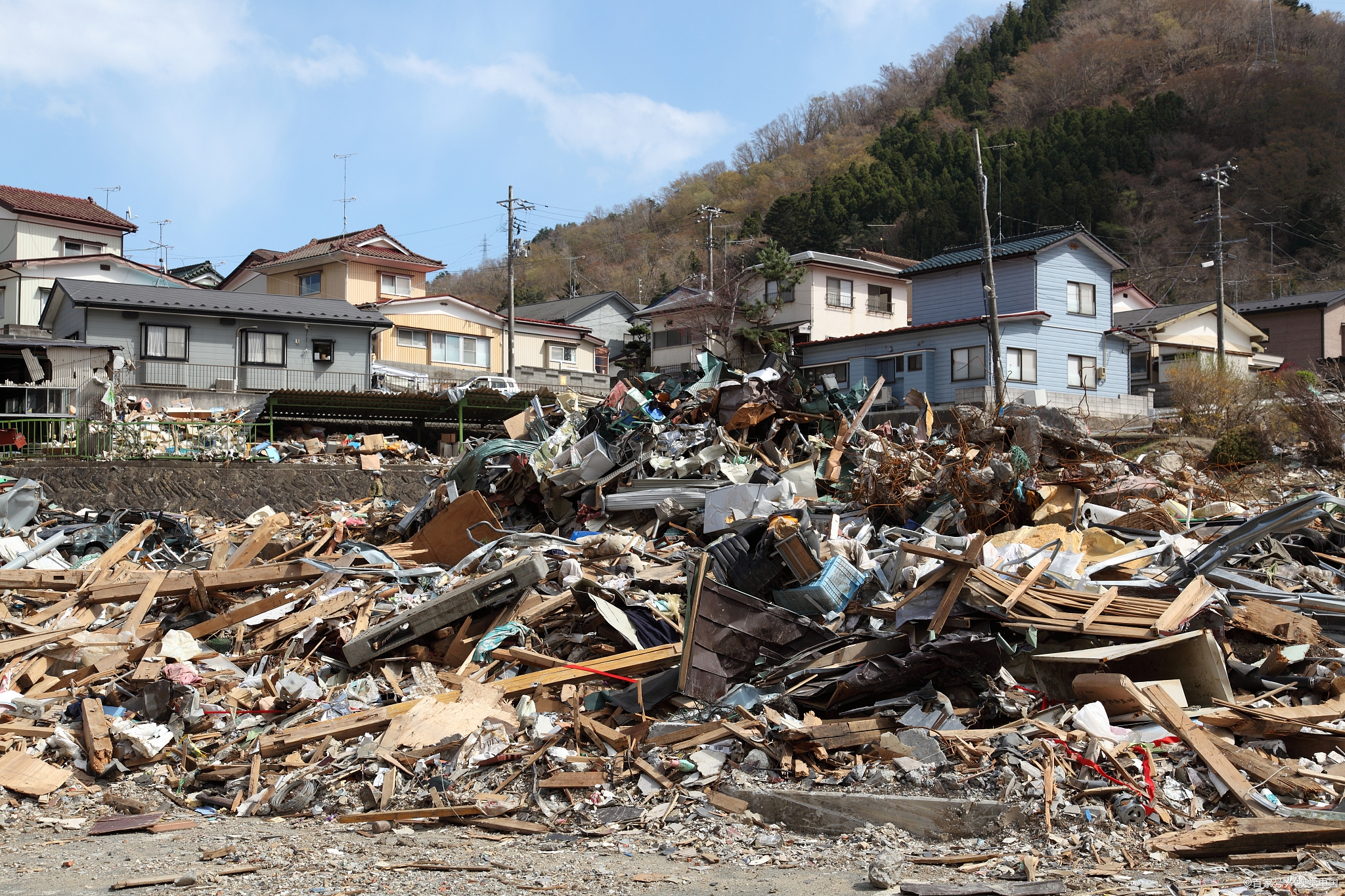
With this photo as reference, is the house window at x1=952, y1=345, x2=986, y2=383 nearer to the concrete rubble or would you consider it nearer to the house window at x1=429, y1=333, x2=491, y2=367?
the house window at x1=429, y1=333, x2=491, y2=367

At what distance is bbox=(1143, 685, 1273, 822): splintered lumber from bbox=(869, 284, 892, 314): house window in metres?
33.9

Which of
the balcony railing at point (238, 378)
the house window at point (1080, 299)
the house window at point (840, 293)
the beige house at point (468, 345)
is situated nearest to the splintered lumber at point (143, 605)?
the balcony railing at point (238, 378)

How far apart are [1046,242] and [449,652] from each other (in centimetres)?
2838

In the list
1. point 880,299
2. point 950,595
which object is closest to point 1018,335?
point 880,299

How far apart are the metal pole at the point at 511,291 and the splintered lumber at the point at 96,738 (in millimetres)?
26260

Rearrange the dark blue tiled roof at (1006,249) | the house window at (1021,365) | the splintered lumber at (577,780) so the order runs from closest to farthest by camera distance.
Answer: the splintered lumber at (577,780) < the house window at (1021,365) < the dark blue tiled roof at (1006,249)

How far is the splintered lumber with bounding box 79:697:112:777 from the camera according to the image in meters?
6.73

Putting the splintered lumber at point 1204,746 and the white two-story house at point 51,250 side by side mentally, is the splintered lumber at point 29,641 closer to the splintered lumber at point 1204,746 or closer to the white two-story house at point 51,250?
the splintered lumber at point 1204,746

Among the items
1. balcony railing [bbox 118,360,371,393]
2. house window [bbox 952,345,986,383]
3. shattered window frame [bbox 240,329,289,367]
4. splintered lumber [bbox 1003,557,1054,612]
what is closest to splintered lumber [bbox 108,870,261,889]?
splintered lumber [bbox 1003,557,1054,612]

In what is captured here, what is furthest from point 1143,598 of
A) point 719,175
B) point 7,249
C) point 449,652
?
point 719,175

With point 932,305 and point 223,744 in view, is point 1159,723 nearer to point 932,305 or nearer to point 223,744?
point 223,744

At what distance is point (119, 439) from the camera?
19094 mm

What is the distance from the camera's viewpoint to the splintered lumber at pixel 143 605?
8961 millimetres

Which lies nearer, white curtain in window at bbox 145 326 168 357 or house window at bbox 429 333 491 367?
white curtain in window at bbox 145 326 168 357
